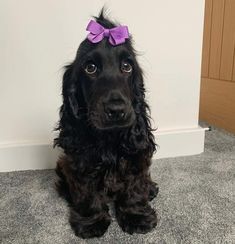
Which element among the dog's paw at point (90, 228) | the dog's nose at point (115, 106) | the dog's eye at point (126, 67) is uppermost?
the dog's eye at point (126, 67)

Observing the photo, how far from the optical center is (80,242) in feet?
3.21

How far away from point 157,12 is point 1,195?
0.98 m

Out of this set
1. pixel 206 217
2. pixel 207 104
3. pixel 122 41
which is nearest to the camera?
pixel 122 41

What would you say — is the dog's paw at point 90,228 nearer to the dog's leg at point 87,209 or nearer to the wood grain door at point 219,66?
the dog's leg at point 87,209

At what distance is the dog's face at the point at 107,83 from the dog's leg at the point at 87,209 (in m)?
0.23

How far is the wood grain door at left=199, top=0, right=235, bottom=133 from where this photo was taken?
186 centimetres

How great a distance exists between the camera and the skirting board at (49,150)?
1.50 metres

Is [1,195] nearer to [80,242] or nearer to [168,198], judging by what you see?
[80,242]

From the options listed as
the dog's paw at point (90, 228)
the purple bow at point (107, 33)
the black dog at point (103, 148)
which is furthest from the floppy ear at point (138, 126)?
the dog's paw at point (90, 228)

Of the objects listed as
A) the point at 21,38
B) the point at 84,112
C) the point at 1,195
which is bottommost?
the point at 1,195

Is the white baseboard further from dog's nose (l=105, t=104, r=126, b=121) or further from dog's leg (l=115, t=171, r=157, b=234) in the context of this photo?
dog's nose (l=105, t=104, r=126, b=121)

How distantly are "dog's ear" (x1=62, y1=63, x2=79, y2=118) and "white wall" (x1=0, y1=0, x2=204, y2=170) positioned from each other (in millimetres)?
394

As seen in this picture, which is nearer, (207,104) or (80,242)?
(80,242)

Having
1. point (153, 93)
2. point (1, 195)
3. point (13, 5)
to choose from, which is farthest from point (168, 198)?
point (13, 5)
